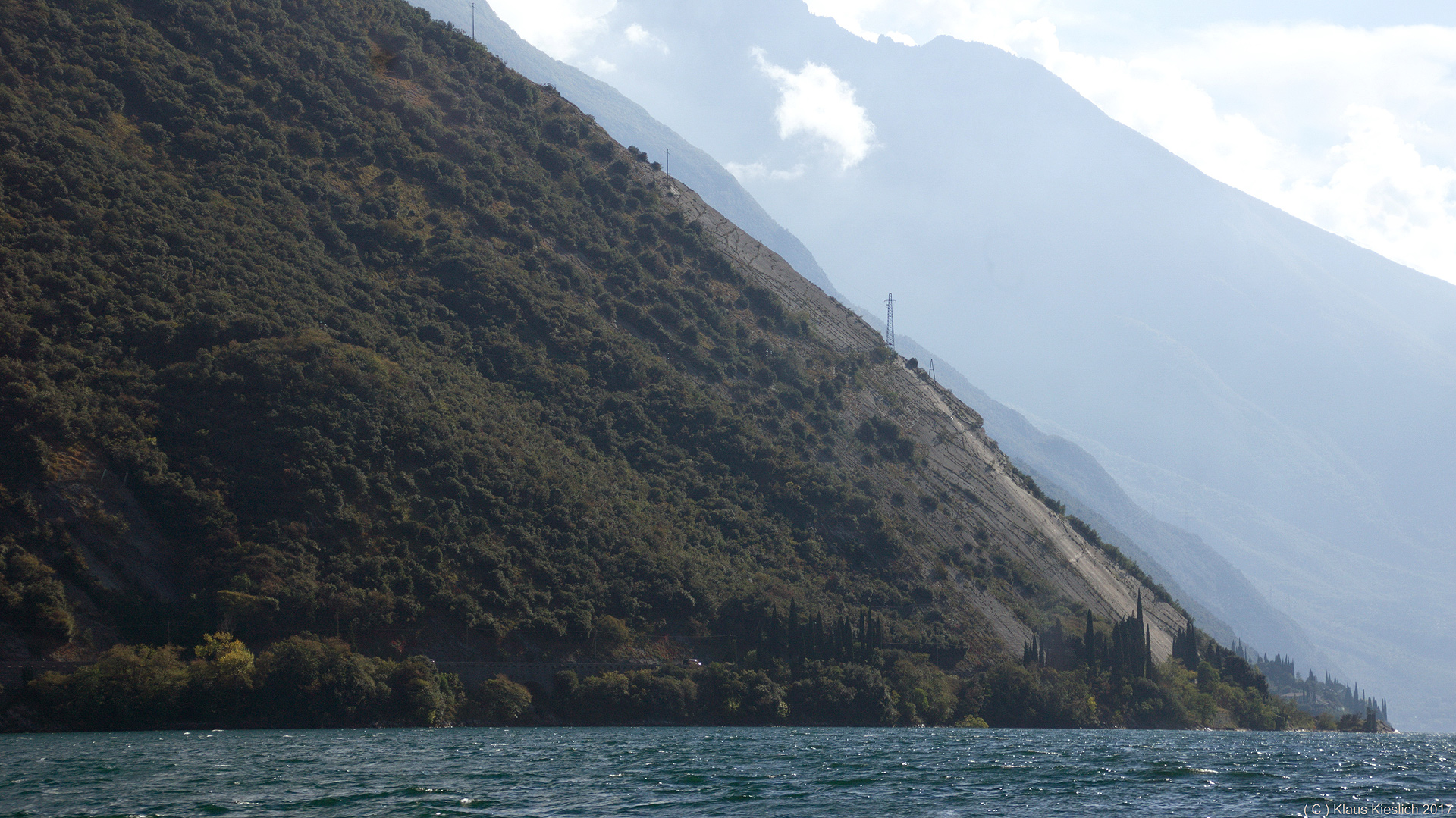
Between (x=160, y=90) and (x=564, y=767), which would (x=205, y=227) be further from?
(x=564, y=767)

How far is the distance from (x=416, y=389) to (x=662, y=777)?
226 feet

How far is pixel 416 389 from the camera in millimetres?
112938

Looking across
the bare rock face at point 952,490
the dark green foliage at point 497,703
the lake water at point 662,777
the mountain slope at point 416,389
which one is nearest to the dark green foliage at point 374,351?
the mountain slope at point 416,389

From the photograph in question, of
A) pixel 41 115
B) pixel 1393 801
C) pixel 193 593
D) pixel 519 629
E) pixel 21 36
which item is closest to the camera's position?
pixel 1393 801

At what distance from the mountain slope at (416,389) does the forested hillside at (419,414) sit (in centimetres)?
39

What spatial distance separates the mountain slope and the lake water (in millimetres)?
20244

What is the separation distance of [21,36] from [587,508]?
7695cm

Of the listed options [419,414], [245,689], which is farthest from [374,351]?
[245,689]

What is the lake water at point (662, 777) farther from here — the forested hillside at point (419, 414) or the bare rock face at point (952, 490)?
the bare rock face at point (952, 490)

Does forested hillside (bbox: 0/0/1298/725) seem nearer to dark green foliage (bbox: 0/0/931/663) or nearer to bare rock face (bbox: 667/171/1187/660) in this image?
dark green foliage (bbox: 0/0/931/663)

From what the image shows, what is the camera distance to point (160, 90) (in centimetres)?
12769

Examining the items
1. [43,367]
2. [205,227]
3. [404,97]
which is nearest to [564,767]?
[43,367]

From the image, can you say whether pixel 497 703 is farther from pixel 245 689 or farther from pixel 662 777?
pixel 662 777

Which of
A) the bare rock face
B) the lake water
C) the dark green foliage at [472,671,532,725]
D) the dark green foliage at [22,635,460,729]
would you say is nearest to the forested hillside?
the dark green foliage at [22,635,460,729]
